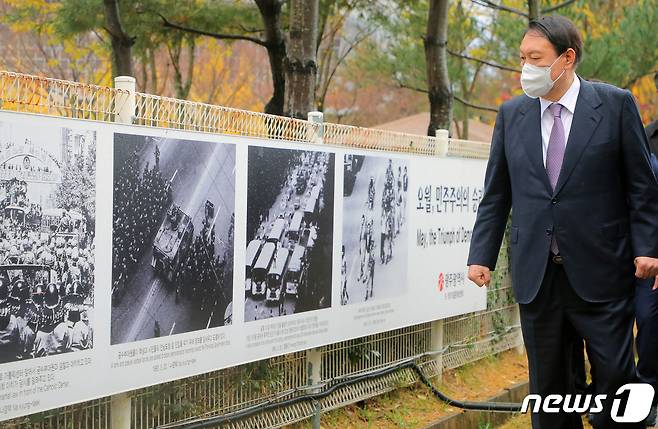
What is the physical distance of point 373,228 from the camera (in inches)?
269

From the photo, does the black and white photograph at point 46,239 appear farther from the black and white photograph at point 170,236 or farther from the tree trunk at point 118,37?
the tree trunk at point 118,37

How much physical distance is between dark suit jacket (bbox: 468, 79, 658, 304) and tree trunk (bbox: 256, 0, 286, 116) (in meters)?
8.35

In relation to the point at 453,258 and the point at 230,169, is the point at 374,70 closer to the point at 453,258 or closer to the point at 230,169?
the point at 453,258

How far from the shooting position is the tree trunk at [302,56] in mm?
8711

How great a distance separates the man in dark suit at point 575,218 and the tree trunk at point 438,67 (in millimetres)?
7066

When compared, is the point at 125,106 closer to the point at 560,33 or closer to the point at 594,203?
the point at 560,33

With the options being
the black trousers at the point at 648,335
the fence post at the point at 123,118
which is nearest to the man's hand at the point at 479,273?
the fence post at the point at 123,118

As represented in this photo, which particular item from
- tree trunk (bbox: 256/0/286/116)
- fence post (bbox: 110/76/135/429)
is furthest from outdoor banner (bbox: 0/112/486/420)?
tree trunk (bbox: 256/0/286/116)

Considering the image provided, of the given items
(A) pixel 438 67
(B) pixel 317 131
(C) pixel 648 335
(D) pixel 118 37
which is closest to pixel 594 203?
(B) pixel 317 131

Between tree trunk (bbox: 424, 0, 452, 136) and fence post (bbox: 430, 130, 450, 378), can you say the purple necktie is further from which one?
tree trunk (bbox: 424, 0, 452, 136)

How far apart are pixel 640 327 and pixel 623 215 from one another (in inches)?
99.2

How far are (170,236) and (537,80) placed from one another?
6.19 ft

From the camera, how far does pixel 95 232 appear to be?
4.29 metres

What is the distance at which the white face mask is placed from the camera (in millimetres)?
4484
